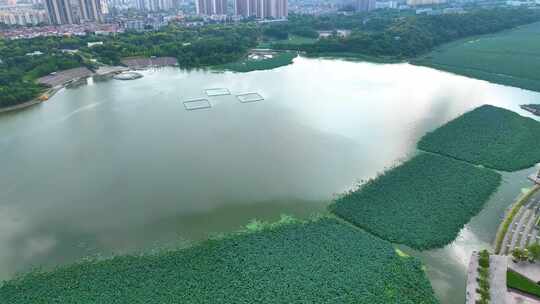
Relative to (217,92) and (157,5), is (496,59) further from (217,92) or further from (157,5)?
(157,5)

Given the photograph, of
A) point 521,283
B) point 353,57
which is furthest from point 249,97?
point 353,57

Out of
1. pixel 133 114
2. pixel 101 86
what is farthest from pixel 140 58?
pixel 133 114

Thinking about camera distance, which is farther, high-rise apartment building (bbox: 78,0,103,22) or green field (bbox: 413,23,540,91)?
high-rise apartment building (bbox: 78,0,103,22)

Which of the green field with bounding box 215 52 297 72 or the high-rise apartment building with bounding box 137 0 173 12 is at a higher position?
the high-rise apartment building with bounding box 137 0 173 12

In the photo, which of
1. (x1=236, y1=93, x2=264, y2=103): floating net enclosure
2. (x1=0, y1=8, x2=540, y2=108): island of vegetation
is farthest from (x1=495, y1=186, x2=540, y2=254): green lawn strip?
(x1=0, y1=8, x2=540, y2=108): island of vegetation

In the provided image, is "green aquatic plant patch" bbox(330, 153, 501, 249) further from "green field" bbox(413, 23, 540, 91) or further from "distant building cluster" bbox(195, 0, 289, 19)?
"distant building cluster" bbox(195, 0, 289, 19)

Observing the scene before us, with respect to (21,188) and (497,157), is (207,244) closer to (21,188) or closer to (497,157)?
(21,188)
